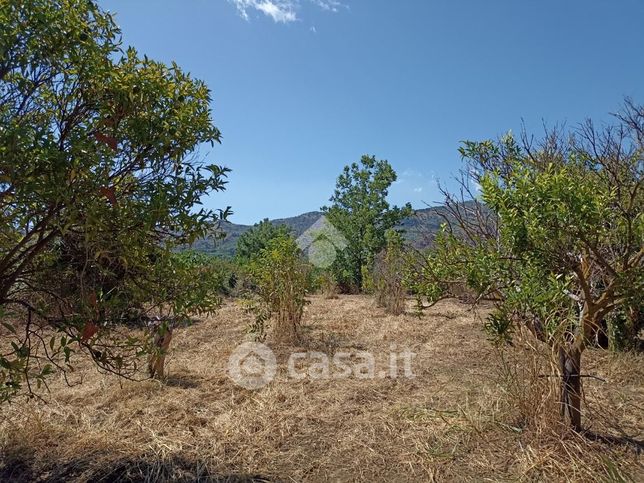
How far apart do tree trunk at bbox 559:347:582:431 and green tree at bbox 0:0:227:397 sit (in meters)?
2.46

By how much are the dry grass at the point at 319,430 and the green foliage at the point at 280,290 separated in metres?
1.26

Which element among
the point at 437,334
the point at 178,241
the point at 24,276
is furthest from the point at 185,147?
the point at 437,334

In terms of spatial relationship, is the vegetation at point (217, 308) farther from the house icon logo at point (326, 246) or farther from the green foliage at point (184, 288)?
the house icon logo at point (326, 246)

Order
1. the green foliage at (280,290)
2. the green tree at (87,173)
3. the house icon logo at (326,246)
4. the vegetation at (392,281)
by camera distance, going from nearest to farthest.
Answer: the green tree at (87,173) → the green foliage at (280,290) → the vegetation at (392,281) → the house icon logo at (326,246)

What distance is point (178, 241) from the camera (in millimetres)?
2217

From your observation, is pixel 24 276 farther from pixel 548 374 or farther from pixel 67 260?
pixel 548 374

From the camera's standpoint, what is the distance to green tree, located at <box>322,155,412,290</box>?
57.0ft

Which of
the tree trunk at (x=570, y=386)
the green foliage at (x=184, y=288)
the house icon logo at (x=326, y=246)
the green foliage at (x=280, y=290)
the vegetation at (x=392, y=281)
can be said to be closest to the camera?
the green foliage at (x=184, y=288)

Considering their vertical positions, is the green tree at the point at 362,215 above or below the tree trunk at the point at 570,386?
above

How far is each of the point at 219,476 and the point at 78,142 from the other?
2219mm

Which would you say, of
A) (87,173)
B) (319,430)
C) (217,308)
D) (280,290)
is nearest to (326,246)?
(280,290)

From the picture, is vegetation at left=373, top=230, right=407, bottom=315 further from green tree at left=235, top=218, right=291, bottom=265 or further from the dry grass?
green tree at left=235, top=218, right=291, bottom=265

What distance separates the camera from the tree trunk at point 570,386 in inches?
116

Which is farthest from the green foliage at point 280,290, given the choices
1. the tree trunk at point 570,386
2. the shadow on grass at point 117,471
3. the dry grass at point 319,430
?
the tree trunk at point 570,386
